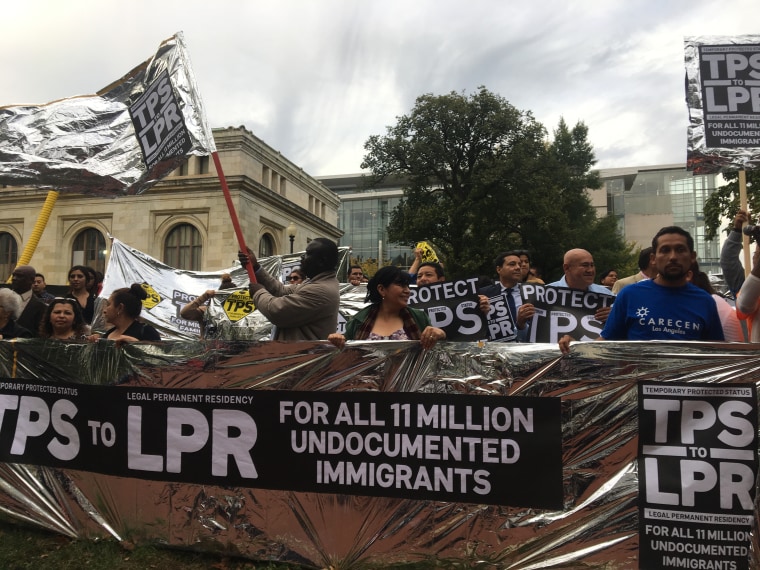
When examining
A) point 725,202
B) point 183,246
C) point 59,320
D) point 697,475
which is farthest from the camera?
point 183,246

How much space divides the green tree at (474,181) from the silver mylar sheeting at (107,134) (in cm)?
2535

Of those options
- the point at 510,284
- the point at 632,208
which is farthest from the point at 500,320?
the point at 632,208

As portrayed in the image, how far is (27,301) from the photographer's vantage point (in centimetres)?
569

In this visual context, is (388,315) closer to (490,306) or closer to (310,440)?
(310,440)

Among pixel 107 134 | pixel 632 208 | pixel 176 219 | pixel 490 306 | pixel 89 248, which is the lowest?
pixel 490 306

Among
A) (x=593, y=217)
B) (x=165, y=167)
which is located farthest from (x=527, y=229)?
(x=165, y=167)

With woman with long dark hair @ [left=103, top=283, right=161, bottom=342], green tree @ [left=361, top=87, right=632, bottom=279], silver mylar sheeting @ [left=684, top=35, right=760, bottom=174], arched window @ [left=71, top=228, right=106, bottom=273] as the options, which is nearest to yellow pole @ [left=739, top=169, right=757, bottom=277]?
silver mylar sheeting @ [left=684, top=35, right=760, bottom=174]

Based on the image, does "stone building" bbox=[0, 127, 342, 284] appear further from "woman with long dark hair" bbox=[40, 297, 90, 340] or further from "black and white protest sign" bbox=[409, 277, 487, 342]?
"woman with long dark hair" bbox=[40, 297, 90, 340]

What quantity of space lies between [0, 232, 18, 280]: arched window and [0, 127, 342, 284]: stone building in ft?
0.23

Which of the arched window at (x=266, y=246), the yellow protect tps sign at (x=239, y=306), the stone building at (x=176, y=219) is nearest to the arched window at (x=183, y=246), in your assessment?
the stone building at (x=176, y=219)

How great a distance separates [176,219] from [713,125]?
34954mm

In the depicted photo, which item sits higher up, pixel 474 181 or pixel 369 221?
pixel 369 221

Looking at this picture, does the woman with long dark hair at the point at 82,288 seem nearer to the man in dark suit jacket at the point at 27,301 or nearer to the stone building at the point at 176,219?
the man in dark suit jacket at the point at 27,301

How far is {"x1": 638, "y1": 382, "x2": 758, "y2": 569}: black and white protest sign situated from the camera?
2576mm
